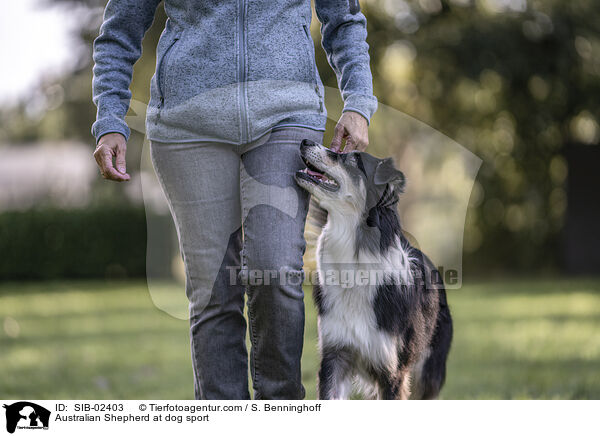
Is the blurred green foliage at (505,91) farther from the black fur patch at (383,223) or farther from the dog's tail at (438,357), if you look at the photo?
the black fur patch at (383,223)

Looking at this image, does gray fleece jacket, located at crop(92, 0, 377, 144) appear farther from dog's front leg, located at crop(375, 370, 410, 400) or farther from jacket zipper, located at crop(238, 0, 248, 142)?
dog's front leg, located at crop(375, 370, 410, 400)

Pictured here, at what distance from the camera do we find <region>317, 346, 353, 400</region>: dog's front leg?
8.02ft

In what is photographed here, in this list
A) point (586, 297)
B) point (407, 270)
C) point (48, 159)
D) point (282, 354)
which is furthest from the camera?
point (48, 159)

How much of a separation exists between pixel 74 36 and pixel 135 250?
353 cm

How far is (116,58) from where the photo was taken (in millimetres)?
2215

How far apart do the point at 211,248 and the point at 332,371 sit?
694 mm

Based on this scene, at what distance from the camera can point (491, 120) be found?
833 cm

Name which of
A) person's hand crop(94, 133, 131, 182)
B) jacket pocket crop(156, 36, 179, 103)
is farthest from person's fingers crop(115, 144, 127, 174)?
jacket pocket crop(156, 36, 179, 103)

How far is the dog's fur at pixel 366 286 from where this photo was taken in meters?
2.39

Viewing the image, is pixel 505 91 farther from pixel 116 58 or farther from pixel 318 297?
pixel 116 58

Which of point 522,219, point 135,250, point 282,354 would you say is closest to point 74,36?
point 135,250

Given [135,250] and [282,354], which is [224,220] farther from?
[135,250]
